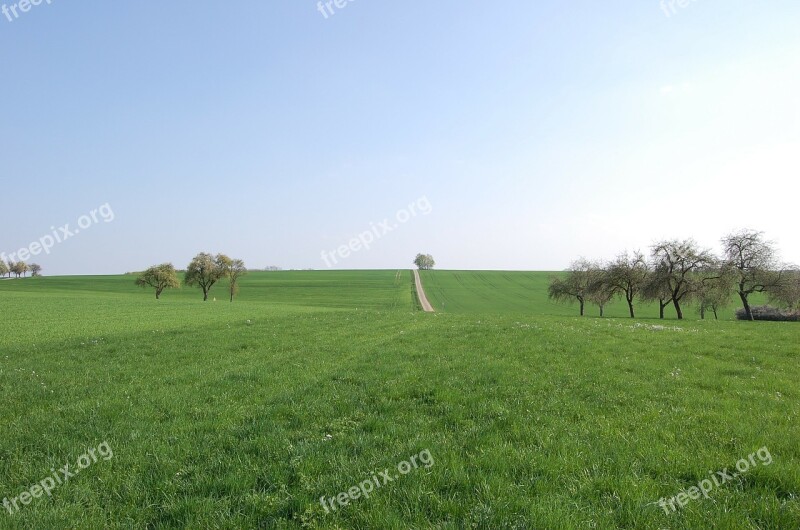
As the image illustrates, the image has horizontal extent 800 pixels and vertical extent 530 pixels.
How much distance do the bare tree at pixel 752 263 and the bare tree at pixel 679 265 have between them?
10.8 feet

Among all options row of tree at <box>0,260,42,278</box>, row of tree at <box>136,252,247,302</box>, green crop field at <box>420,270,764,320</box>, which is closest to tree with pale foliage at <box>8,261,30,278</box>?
row of tree at <box>0,260,42,278</box>

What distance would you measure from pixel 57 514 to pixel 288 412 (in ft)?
13.5

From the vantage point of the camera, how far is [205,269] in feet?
289

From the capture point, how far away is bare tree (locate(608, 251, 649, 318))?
2235 inches

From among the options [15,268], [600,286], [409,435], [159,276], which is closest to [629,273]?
[600,286]

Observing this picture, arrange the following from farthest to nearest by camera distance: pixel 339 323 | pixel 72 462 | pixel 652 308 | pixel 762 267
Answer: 1. pixel 652 308
2. pixel 762 267
3. pixel 339 323
4. pixel 72 462

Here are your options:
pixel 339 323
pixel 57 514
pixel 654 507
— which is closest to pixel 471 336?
pixel 339 323

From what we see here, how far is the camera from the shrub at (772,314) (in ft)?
194

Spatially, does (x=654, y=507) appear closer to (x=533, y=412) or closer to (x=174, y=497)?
(x=533, y=412)

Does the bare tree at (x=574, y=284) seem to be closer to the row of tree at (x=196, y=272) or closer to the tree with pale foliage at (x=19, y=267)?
the row of tree at (x=196, y=272)

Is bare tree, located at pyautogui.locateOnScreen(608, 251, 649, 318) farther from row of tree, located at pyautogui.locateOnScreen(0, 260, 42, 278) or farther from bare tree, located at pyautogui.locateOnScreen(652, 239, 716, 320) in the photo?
row of tree, located at pyautogui.locateOnScreen(0, 260, 42, 278)

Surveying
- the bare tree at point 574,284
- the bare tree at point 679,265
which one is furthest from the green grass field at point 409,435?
the bare tree at point 574,284

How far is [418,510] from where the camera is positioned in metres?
4.82

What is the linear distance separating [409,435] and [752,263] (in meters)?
63.0
